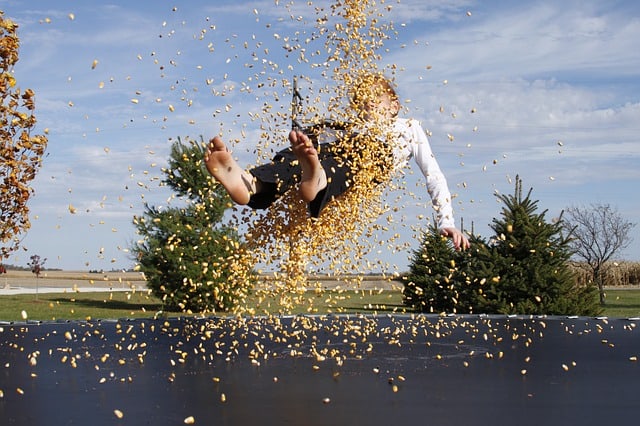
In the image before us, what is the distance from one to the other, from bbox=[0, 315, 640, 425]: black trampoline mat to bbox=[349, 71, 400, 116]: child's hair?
1.22 metres

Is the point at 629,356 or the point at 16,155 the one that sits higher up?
the point at 16,155

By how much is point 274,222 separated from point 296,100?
0.61m

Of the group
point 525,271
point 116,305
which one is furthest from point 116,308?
point 525,271

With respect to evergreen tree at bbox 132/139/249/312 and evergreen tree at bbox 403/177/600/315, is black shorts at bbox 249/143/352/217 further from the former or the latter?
evergreen tree at bbox 132/139/249/312

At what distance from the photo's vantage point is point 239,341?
4.12 metres

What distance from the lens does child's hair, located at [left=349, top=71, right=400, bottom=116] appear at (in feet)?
11.1

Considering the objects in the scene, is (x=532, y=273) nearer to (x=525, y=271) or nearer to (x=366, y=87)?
(x=525, y=271)

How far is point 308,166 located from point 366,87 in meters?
0.72

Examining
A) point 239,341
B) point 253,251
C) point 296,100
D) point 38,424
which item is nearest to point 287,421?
point 38,424

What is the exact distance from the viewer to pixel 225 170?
9.25 feet

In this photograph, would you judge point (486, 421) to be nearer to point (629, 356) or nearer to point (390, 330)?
point (629, 356)

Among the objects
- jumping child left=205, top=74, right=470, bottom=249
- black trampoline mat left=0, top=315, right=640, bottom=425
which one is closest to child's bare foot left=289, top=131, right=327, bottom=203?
jumping child left=205, top=74, right=470, bottom=249

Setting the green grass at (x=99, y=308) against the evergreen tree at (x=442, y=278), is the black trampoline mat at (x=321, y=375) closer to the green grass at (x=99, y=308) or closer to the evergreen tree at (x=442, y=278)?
the evergreen tree at (x=442, y=278)

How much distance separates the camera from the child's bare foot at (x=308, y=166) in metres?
2.72
